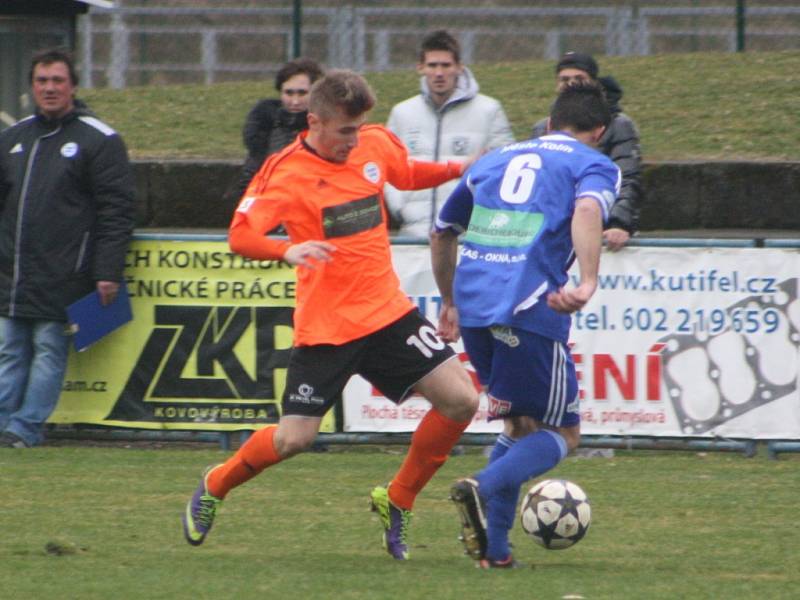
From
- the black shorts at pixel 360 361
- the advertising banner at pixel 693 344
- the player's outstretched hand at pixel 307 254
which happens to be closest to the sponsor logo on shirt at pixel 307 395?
the black shorts at pixel 360 361

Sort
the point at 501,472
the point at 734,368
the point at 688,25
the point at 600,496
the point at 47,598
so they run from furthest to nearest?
1. the point at 688,25
2. the point at 734,368
3. the point at 600,496
4. the point at 501,472
5. the point at 47,598

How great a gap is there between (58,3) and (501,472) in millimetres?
6784

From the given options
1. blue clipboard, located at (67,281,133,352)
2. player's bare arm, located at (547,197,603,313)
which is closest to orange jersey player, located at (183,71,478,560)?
player's bare arm, located at (547,197,603,313)

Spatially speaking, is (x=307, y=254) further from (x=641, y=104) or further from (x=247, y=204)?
(x=641, y=104)

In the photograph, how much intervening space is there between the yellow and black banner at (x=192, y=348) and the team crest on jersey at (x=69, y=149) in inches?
25.9

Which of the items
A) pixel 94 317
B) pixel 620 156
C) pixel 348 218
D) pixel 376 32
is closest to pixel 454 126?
pixel 620 156

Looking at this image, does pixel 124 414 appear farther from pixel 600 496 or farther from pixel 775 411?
pixel 775 411

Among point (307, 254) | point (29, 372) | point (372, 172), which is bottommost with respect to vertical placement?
point (29, 372)

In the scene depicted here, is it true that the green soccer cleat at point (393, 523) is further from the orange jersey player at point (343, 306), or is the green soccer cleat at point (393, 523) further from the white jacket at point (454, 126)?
the white jacket at point (454, 126)

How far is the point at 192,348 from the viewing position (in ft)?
32.4

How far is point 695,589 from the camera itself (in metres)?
5.87

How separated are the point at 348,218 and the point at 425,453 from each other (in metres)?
0.99

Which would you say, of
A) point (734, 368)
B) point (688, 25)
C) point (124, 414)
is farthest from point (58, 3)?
point (688, 25)

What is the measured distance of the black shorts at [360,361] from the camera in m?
A: 6.43
